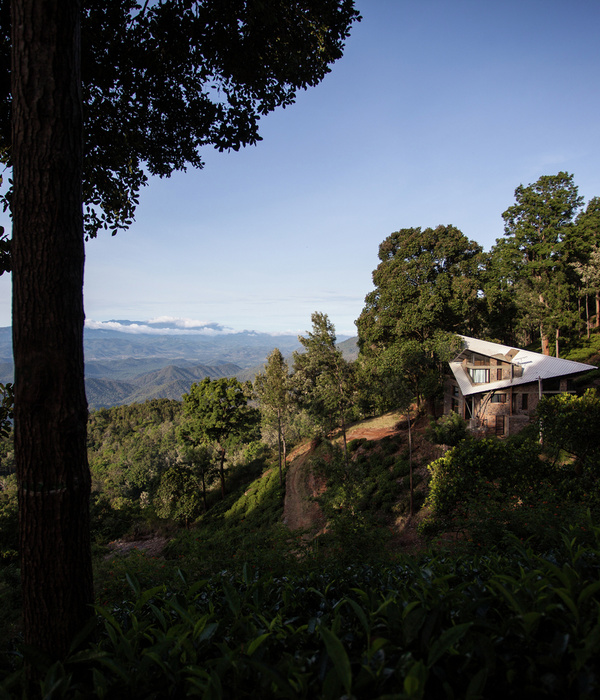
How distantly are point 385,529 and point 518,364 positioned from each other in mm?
12034

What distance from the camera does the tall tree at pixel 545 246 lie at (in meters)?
21.9

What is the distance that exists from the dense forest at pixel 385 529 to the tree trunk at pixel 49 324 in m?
0.37

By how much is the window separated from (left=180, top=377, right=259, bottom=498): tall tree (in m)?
16.2

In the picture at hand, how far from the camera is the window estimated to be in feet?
53.2

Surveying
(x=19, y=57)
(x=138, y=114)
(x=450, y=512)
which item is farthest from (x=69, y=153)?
(x=450, y=512)

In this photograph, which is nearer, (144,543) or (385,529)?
(385,529)

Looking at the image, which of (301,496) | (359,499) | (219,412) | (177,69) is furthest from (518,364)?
(219,412)

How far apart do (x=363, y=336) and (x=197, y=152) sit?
1659 centimetres

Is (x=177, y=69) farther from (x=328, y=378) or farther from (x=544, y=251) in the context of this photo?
(x=544, y=251)

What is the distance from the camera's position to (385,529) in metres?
7.06

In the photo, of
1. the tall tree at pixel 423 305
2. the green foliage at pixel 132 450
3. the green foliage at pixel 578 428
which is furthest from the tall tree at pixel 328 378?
the green foliage at pixel 132 450

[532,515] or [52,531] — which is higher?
[52,531]

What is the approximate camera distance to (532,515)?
4.79m

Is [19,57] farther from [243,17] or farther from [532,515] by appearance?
[532,515]
